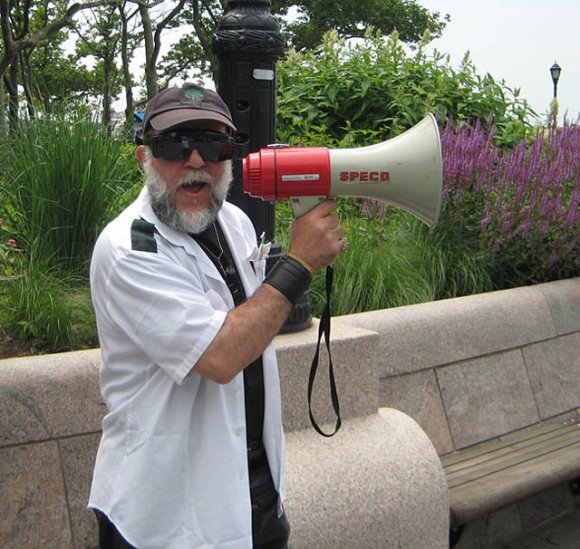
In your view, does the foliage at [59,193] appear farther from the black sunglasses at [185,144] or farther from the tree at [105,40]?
the tree at [105,40]

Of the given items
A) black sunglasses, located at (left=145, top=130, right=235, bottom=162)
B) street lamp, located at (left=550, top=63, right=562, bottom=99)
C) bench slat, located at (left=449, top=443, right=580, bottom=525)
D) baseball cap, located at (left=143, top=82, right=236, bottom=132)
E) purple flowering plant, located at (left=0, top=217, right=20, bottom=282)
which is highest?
baseball cap, located at (left=143, top=82, right=236, bottom=132)

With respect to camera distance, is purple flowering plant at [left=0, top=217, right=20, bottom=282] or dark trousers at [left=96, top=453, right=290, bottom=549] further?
purple flowering plant at [left=0, top=217, right=20, bottom=282]

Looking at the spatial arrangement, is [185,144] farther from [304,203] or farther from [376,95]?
[376,95]

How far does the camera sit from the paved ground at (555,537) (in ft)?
15.8

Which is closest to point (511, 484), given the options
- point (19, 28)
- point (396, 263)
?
point (396, 263)

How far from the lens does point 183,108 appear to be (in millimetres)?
2291

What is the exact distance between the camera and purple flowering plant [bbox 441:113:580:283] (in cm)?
595

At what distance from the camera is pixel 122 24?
93.6 feet

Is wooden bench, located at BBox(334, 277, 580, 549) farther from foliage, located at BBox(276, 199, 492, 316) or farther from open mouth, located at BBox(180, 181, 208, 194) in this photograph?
open mouth, located at BBox(180, 181, 208, 194)

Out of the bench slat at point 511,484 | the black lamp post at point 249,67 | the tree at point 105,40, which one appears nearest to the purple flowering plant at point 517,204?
the bench slat at point 511,484

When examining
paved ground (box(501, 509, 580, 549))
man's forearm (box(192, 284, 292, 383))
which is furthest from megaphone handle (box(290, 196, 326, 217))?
paved ground (box(501, 509, 580, 549))

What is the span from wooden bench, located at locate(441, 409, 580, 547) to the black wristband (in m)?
2.29

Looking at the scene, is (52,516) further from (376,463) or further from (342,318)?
(342,318)

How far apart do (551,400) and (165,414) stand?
156 inches
